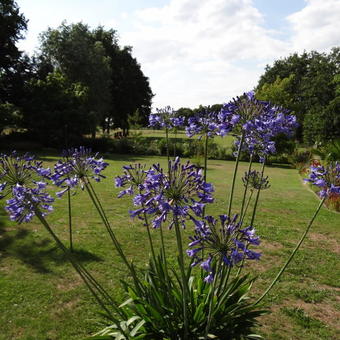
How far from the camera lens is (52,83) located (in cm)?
3219

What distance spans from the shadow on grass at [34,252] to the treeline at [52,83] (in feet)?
62.7

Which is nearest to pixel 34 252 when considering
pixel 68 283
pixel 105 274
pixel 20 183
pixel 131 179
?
pixel 68 283

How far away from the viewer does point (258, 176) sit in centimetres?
439

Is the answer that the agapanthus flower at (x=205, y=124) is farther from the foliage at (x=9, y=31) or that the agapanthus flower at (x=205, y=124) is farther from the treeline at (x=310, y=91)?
the foliage at (x=9, y=31)

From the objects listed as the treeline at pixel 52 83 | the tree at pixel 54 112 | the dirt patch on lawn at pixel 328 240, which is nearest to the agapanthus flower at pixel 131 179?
the dirt patch on lawn at pixel 328 240

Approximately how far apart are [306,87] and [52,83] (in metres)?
36.0

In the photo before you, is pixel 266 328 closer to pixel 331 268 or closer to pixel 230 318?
pixel 230 318

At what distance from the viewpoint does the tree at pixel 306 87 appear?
111ft

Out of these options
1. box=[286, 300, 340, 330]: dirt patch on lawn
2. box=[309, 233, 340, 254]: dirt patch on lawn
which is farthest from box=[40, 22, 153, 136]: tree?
box=[286, 300, 340, 330]: dirt patch on lawn

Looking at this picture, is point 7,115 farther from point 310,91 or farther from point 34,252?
point 310,91

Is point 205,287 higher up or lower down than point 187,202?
lower down

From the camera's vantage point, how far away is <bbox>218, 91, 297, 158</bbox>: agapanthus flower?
3.29 meters

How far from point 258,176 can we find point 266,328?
101 inches

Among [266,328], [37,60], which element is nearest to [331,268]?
[266,328]
